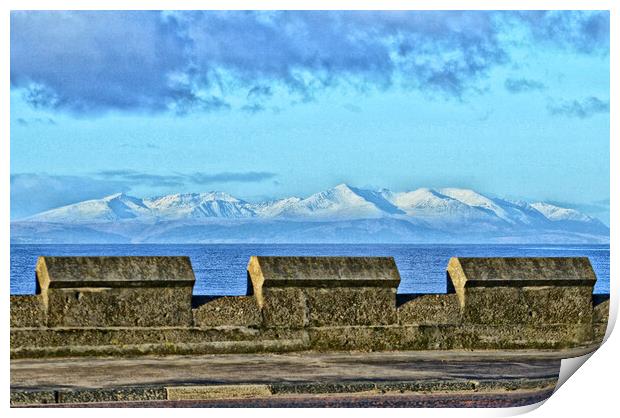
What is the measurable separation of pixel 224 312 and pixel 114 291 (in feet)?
3.43

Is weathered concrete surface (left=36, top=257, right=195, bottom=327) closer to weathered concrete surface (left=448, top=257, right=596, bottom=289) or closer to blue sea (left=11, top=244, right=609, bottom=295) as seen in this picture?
weathered concrete surface (left=448, top=257, right=596, bottom=289)

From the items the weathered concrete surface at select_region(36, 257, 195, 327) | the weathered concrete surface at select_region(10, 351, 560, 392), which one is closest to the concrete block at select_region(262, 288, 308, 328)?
the weathered concrete surface at select_region(10, 351, 560, 392)

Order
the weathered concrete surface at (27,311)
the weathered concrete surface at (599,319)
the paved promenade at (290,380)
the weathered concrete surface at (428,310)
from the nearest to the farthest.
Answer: the paved promenade at (290,380)
the weathered concrete surface at (27,311)
the weathered concrete surface at (428,310)
the weathered concrete surface at (599,319)

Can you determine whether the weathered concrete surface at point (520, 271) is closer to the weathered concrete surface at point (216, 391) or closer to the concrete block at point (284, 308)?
the concrete block at point (284, 308)

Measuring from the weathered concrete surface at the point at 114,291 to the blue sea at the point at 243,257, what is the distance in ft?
90.5

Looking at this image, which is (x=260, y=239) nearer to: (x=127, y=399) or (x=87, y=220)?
(x=87, y=220)

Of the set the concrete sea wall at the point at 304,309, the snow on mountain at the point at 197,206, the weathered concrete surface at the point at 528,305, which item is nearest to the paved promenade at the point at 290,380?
the concrete sea wall at the point at 304,309

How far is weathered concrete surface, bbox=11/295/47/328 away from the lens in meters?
11.3

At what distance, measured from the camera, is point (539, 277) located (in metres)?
12.4

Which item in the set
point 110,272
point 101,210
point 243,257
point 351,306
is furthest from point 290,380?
point 243,257

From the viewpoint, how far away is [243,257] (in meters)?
70.6

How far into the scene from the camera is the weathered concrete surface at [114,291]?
11.4 meters

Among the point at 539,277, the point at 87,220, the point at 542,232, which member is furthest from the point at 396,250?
the point at 539,277

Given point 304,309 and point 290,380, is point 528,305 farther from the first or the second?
point 290,380
